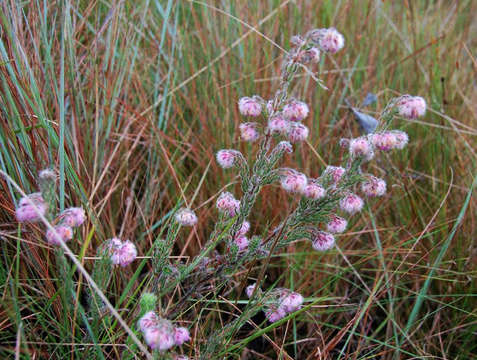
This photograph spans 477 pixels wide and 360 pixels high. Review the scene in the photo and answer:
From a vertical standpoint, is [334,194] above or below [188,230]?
above

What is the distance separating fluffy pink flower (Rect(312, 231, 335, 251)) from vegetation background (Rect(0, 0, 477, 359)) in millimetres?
196

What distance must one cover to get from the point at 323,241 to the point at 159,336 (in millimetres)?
539

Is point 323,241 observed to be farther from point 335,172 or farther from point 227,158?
point 227,158

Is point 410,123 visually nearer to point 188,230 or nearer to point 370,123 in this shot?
point 370,123

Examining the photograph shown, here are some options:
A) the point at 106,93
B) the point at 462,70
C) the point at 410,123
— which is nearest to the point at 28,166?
the point at 106,93

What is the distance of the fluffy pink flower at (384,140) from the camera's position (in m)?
1.24

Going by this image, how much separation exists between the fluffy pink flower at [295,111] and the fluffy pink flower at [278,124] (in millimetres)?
15

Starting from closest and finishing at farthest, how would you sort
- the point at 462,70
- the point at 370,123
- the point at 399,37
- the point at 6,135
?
the point at 6,135 < the point at 370,123 < the point at 399,37 < the point at 462,70

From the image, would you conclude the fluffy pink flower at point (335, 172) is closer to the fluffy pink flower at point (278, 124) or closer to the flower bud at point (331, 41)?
the fluffy pink flower at point (278, 124)

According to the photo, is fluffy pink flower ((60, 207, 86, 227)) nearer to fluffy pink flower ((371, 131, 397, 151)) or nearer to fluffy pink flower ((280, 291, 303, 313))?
fluffy pink flower ((280, 291, 303, 313))

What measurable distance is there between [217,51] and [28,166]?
1209mm

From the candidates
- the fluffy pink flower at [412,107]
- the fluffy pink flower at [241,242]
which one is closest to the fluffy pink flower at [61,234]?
the fluffy pink flower at [241,242]

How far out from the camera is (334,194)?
132 centimetres

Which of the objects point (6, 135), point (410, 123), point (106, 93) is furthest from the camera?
point (410, 123)
